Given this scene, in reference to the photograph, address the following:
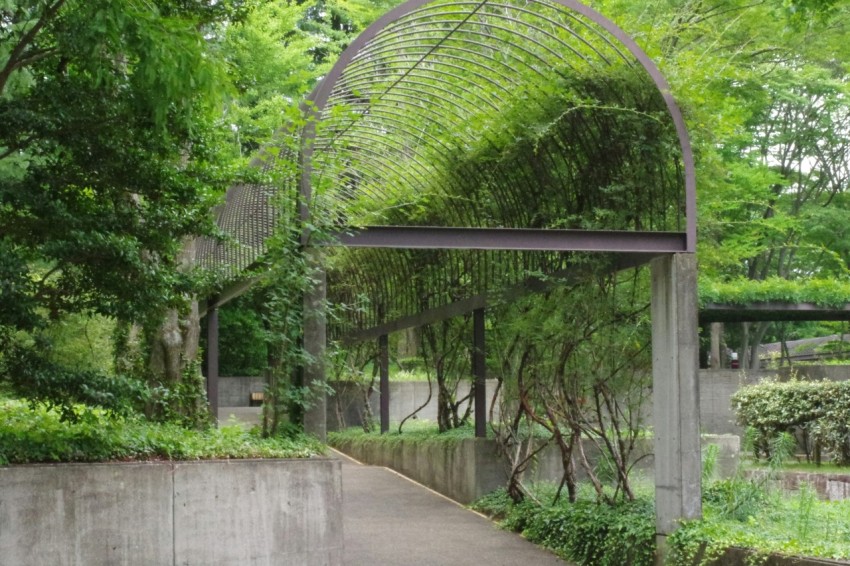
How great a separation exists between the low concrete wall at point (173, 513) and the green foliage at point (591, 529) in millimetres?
2619

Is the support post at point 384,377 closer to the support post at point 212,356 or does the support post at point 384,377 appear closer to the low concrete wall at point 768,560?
the support post at point 212,356

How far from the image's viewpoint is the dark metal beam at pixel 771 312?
1958 cm

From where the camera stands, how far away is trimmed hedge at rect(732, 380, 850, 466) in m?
14.9

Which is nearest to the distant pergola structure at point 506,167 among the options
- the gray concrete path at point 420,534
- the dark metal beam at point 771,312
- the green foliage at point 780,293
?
the gray concrete path at point 420,534

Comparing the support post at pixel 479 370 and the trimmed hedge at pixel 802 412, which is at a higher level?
the support post at pixel 479 370

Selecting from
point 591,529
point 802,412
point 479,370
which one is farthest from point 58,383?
point 802,412

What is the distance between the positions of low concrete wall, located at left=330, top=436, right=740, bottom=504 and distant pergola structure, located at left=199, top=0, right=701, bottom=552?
40cm

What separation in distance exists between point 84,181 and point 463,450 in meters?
6.93

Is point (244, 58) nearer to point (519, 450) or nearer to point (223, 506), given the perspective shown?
point (519, 450)

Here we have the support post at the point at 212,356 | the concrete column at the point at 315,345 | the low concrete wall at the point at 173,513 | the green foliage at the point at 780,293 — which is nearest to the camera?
the low concrete wall at the point at 173,513

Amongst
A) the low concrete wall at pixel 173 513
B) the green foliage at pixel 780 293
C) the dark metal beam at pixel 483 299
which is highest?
the green foliage at pixel 780 293

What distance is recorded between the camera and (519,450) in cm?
1172

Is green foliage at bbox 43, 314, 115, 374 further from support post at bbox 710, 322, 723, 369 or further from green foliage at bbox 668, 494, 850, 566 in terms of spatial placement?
support post at bbox 710, 322, 723, 369

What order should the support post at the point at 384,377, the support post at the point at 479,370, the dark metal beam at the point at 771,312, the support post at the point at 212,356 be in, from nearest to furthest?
the support post at the point at 479,370 → the support post at the point at 212,356 → the support post at the point at 384,377 → the dark metal beam at the point at 771,312
